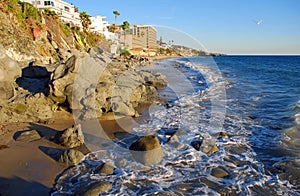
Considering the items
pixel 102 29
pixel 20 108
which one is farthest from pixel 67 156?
pixel 102 29

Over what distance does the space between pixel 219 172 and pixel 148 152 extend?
2.04 m

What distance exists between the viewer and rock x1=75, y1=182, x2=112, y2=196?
205 inches

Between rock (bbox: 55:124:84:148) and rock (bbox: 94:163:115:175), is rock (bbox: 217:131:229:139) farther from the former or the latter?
rock (bbox: 55:124:84:148)

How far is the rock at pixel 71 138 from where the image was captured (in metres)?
7.66

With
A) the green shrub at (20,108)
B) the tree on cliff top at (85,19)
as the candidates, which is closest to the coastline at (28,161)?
the green shrub at (20,108)

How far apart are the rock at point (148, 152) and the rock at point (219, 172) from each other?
1562 millimetres

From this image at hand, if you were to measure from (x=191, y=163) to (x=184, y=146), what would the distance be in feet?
4.02

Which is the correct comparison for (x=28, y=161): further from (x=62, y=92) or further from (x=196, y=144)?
(x=196, y=144)

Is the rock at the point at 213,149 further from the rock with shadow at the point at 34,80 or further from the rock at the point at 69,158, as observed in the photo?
the rock with shadow at the point at 34,80

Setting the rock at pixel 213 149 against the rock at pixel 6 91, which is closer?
the rock at pixel 213 149

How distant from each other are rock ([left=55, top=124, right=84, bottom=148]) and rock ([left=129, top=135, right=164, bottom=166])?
195cm

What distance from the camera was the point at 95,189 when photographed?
5301mm

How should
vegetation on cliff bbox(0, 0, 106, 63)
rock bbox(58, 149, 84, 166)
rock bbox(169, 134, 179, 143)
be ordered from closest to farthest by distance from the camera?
rock bbox(58, 149, 84, 166), rock bbox(169, 134, 179, 143), vegetation on cliff bbox(0, 0, 106, 63)

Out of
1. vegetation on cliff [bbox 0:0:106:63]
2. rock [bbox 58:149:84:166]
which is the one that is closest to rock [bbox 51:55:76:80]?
rock [bbox 58:149:84:166]
